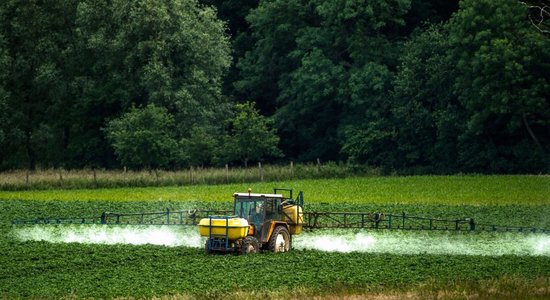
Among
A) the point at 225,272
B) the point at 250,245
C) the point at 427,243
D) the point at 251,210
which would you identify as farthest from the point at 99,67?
the point at 225,272

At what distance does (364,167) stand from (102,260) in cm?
4974

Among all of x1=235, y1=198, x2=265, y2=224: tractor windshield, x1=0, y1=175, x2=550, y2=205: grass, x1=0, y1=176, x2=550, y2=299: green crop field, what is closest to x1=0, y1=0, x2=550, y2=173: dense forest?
x1=0, y1=175, x2=550, y2=205: grass

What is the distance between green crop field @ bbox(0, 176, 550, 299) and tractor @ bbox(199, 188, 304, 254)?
821mm

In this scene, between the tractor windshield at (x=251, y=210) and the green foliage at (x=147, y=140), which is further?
the green foliage at (x=147, y=140)

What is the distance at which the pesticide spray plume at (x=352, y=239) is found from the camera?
145 feet

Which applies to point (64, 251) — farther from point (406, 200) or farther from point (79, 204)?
point (406, 200)

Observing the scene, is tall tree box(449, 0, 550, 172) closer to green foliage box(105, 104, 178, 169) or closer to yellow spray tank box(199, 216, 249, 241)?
green foliage box(105, 104, 178, 169)

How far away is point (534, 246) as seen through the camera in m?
45.0

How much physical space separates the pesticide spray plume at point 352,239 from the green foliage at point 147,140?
33058 millimetres

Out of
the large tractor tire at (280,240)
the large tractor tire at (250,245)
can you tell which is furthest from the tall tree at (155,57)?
the large tractor tire at (250,245)

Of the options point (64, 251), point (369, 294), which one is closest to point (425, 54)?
point (64, 251)

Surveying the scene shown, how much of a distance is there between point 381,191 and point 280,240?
31.4 metres

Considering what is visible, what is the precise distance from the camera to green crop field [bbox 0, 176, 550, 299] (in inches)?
1284

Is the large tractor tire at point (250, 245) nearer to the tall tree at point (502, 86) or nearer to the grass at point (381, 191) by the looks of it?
the grass at point (381, 191)
